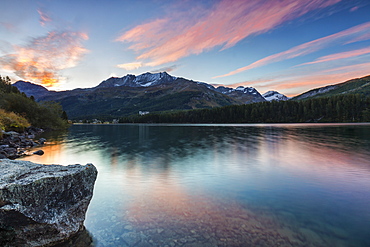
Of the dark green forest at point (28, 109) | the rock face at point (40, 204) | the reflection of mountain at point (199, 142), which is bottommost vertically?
the reflection of mountain at point (199, 142)

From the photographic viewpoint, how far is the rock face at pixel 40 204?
19.9 ft

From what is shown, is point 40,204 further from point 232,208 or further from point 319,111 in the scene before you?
point 319,111

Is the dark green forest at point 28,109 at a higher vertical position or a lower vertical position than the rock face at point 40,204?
higher

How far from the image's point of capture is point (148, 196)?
40.9 feet

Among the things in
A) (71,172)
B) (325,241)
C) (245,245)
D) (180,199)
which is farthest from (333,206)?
(71,172)

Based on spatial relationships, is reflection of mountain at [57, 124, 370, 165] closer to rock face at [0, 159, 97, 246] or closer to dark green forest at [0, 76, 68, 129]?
rock face at [0, 159, 97, 246]

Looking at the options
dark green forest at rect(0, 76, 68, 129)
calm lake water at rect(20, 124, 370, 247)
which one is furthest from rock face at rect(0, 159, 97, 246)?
dark green forest at rect(0, 76, 68, 129)

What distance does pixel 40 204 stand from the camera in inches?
257

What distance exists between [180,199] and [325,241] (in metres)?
7.17

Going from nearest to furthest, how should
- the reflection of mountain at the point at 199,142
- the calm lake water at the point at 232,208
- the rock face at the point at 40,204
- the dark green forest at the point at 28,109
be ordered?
the rock face at the point at 40,204 → the calm lake water at the point at 232,208 → the reflection of mountain at the point at 199,142 → the dark green forest at the point at 28,109

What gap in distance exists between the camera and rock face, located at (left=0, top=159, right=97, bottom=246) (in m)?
6.06

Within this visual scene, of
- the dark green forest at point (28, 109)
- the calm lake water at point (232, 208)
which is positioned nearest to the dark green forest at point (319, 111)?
the dark green forest at point (28, 109)

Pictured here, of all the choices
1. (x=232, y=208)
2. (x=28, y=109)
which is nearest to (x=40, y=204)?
(x=232, y=208)

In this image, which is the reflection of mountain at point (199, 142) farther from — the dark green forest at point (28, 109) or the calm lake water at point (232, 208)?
the dark green forest at point (28, 109)
